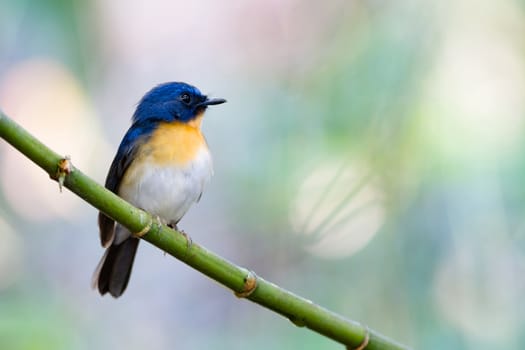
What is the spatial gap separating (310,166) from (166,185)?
2.26 feet

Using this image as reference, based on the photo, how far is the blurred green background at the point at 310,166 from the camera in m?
2.46

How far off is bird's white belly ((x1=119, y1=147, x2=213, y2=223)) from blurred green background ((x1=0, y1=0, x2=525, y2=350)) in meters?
0.16

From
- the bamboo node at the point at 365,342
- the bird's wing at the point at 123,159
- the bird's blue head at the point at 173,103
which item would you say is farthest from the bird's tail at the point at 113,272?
the bamboo node at the point at 365,342

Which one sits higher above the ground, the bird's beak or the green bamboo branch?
the bird's beak

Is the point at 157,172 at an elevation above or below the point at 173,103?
below

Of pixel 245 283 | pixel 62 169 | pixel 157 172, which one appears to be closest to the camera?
pixel 62 169

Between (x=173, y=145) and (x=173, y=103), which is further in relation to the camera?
(x=173, y=103)

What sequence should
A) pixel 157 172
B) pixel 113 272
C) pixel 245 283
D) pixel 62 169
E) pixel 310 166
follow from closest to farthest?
pixel 62 169
pixel 245 283
pixel 310 166
pixel 113 272
pixel 157 172

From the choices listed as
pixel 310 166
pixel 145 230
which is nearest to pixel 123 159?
pixel 310 166

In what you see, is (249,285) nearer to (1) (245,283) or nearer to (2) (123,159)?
(1) (245,283)

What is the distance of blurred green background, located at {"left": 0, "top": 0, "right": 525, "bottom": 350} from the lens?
2465 millimetres

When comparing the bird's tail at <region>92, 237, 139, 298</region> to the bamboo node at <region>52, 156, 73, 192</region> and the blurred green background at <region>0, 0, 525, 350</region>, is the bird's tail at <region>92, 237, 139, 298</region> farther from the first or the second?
the bamboo node at <region>52, 156, 73, 192</region>

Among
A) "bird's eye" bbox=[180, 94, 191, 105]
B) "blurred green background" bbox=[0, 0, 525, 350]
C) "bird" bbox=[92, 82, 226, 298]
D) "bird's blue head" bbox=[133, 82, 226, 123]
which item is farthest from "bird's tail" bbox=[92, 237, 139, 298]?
"bird's eye" bbox=[180, 94, 191, 105]

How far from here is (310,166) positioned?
2.88 metres
